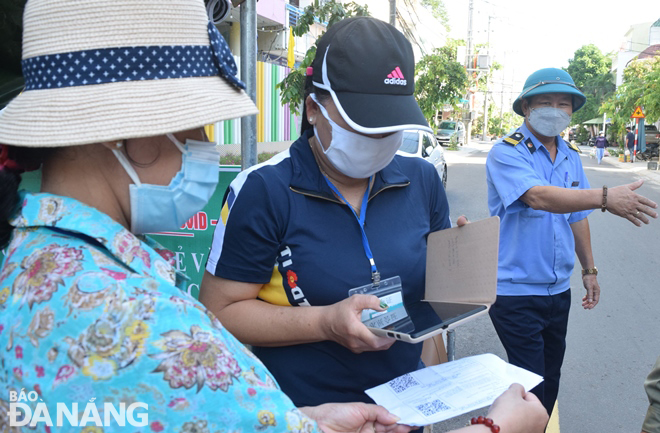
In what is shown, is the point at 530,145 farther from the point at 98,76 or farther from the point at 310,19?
the point at 310,19

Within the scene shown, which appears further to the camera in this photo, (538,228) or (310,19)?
(310,19)

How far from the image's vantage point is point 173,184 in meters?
1.19

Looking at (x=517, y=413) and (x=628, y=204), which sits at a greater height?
(x=628, y=204)

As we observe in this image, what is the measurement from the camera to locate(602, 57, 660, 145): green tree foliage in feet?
69.7

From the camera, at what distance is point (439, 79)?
20281mm

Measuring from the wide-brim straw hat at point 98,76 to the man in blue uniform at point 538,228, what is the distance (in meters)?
2.14

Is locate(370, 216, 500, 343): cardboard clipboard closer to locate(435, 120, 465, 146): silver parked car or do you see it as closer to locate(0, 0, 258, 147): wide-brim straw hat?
locate(0, 0, 258, 147): wide-brim straw hat

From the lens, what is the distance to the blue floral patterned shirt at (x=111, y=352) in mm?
825

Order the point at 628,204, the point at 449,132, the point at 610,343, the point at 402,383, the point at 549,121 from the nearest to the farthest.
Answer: the point at 402,383 < the point at 628,204 < the point at 549,121 < the point at 610,343 < the point at 449,132

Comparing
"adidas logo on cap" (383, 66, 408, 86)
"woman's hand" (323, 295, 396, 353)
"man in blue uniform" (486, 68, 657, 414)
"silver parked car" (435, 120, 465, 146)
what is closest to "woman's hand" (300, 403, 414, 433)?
"woman's hand" (323, 295, 396, 353)

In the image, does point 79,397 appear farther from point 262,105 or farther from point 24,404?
point 262,105

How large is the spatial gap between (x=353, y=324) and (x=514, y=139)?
192cm

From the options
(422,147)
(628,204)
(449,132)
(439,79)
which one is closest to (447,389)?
(628,204)

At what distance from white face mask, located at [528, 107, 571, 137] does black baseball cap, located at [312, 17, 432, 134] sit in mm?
1512
